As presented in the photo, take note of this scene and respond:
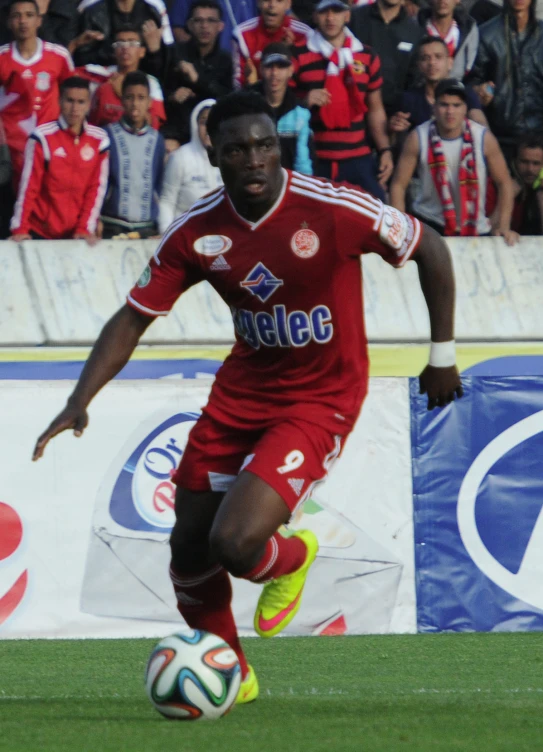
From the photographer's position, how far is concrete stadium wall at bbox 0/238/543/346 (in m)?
10.6

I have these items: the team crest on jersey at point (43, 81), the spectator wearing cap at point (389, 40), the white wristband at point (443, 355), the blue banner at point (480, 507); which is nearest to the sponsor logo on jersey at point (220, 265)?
the white wristband at point (443, 355)

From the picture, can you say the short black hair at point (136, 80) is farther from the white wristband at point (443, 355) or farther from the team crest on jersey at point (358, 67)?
the white wristband at point (443, 355)

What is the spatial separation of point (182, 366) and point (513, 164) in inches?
142

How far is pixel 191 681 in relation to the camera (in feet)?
15.6

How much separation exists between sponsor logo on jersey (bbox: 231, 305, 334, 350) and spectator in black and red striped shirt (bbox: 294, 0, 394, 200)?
585 cm

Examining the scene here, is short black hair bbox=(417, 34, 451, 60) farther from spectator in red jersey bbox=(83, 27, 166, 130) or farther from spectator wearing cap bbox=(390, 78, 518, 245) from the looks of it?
spectator in red jersey bbox=(83, 27, 166, 130)

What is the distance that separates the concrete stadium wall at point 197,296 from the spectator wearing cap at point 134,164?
0.77 feet

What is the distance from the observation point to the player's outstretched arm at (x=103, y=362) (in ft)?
16.4

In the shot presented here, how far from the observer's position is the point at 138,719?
483 cm

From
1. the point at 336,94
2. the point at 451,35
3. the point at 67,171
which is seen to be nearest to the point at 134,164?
the point at 67,171

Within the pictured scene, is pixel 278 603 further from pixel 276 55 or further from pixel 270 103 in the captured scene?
pixel 276 55

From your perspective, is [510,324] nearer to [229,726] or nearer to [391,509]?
[391,509]

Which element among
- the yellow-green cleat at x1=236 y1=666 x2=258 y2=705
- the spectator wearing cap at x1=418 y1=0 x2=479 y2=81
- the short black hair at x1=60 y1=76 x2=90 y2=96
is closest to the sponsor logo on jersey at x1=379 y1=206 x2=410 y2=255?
the yellow-green cleat at x1=236 y1=666 x2=258 y2=705

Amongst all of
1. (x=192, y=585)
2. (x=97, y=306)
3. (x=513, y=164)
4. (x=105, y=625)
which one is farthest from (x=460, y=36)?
(x=192, y=585)
